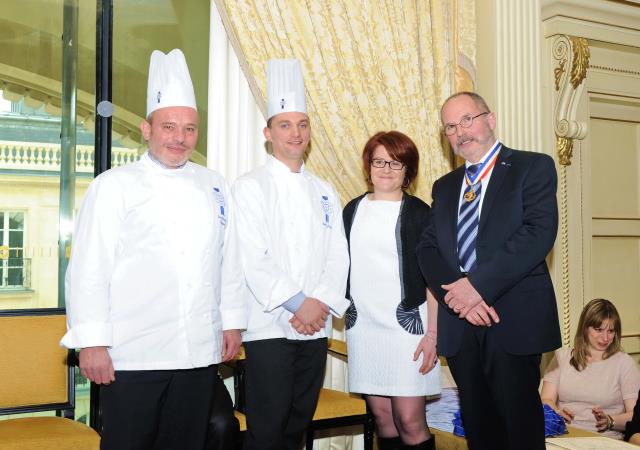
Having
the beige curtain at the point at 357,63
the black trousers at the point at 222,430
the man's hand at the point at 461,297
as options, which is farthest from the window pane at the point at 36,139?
the man's hand at the point at 461,297

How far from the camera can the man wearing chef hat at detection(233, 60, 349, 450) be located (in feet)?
7.34

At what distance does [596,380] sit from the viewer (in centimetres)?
308

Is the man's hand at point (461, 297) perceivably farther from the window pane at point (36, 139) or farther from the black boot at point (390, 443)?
the window pane at point (36, 139)

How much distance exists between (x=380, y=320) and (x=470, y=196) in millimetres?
582

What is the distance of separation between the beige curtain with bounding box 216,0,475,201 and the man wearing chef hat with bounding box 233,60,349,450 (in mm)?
678

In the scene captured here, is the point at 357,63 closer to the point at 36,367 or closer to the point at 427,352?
the point at 427,352

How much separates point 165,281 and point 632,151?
9.85 ft

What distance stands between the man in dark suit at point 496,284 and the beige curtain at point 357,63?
3.51ft

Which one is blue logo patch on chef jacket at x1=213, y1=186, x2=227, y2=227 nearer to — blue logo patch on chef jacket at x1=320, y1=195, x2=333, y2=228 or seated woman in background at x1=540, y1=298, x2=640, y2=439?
blue logo patch on chef jacket at x1=320, y1=195, x2=333, y2=228

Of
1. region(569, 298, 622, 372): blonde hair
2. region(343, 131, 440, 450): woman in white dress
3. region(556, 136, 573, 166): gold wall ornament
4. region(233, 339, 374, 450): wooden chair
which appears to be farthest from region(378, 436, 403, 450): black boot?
region(556, 136, 573, 166): gold wall ornament

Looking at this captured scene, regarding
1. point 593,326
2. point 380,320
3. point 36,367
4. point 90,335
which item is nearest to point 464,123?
point 380,320

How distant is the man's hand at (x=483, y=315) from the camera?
2029 mm

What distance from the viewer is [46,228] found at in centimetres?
301

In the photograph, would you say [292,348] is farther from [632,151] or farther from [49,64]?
[632,151]
